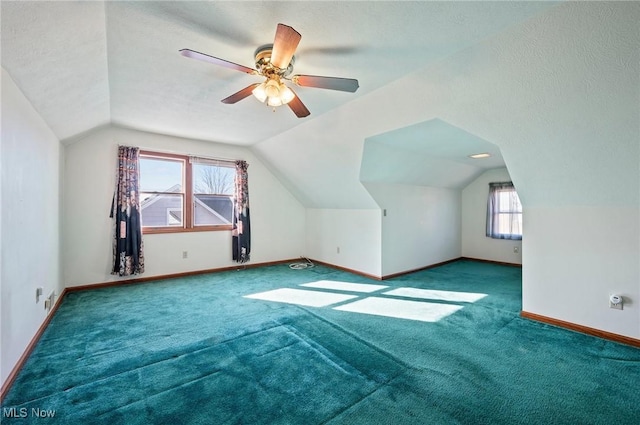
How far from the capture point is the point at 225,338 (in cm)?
254

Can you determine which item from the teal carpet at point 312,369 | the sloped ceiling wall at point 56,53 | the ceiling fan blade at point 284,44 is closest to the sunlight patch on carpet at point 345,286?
the teal carpet at point 312,369

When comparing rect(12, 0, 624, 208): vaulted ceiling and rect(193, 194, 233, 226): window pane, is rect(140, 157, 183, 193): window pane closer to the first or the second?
rect(193, 194, 233, 226): window pane

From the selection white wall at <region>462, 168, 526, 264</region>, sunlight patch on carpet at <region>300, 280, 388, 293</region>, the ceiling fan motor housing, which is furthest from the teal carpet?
white wall at <region>462, 168, 526, 264</region>

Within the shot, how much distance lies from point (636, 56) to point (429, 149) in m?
2.42

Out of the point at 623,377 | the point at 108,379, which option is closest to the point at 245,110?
the point at 108,379

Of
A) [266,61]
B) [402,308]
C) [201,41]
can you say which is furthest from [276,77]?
[402,308]

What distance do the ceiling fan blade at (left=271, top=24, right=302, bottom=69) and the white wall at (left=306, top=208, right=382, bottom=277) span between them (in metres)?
3.27

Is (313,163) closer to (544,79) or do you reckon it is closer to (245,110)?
(245,110)

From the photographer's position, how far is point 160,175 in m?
4.71

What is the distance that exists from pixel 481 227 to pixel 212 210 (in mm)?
5691

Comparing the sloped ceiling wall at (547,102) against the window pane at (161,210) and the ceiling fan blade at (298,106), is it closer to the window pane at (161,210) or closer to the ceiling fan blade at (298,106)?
the ceiling fan blade at (298,106)

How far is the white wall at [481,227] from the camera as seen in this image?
5764mm

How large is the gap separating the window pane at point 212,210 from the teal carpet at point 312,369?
1996 mm

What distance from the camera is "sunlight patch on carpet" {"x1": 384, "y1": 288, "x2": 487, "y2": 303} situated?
143 inches
